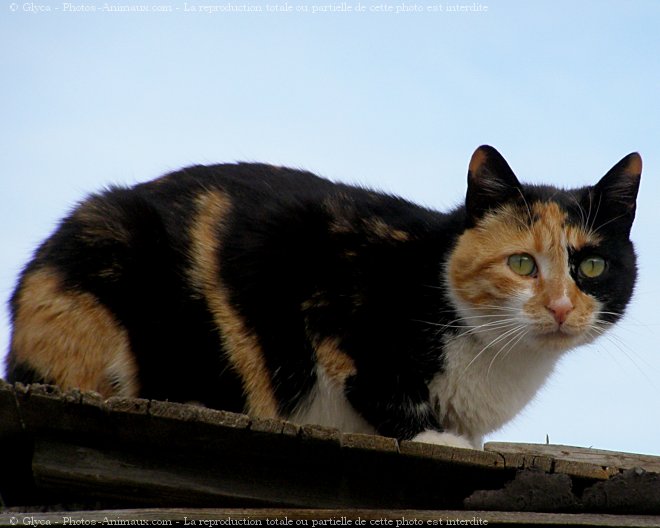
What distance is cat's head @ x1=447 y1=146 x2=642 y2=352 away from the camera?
3073 mm

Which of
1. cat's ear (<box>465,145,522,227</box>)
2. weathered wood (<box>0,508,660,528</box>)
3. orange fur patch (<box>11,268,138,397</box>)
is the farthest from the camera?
cat's ear (<box>465,145,522,227</box>)

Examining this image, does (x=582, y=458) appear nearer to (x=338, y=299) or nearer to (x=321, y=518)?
(x=338, y=299)

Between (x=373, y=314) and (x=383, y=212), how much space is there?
51 centimetres

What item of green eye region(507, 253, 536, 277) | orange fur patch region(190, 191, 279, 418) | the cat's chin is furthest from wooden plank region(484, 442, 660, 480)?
orange fur patch region(190, 191, 279, 418)

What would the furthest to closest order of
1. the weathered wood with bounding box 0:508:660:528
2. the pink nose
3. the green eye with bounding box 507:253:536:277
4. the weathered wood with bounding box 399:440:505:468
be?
the green eye with bounding box 507:253:536:277
the pink nose
the weathered wood with bounding box 399:440:505:468
the weathered wood with bounding box 0:508:660:528

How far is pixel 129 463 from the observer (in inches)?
102

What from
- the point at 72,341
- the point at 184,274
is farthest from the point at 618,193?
the point at 72,341

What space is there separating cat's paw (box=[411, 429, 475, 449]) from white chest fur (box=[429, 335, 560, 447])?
0.13 metres

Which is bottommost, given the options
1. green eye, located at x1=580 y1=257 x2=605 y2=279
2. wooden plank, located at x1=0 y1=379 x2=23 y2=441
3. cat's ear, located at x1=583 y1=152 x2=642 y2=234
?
wooden plank, located at x1=0 y1=379 x2=23 y2=441

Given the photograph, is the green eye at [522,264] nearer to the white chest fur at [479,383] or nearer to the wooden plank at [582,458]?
the white chest fur at [479,383]

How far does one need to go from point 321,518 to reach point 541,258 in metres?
1.22

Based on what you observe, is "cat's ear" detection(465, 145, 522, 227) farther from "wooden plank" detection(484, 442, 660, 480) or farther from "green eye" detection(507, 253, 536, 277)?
"wooden plank" detection(484, 442, 660, 480)

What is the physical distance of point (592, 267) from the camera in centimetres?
320

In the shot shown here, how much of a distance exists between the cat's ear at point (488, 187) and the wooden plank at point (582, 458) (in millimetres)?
864
